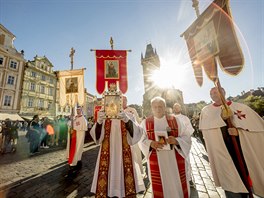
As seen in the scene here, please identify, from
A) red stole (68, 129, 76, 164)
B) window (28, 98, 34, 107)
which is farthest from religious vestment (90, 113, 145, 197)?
window (28, 98, 34, 107)

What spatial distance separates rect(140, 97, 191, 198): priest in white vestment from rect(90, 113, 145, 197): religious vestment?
17.3 inches

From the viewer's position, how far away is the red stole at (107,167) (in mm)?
2822

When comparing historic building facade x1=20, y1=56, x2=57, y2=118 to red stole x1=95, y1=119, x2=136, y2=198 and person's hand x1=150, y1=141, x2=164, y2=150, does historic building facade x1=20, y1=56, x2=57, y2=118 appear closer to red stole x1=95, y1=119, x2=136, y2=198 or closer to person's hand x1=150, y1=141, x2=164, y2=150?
red stole x1=95, y1=119, x2=136, y2=198

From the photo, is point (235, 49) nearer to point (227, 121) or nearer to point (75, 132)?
point (227, 121)

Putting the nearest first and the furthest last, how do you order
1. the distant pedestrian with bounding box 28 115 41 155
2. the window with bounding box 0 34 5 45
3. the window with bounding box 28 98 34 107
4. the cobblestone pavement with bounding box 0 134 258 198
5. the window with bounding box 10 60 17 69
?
the cobblestone pavement with bounding box 0 134 258 198
the distant pedestrian with bounding box 28 115 41 155
the window with bounding box 0 34 5 45
the window with bounding box 10 60 17 69
the window with bounding box 28 98 34 107

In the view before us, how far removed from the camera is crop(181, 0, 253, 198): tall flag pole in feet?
8.56

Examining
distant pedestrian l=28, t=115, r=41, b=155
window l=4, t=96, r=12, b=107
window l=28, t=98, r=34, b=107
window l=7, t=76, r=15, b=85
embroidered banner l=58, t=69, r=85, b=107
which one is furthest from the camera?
window l=28, t=98, r=34, b=107

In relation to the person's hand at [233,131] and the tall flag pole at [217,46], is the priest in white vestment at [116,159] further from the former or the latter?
the tall flag pole at [217,46]

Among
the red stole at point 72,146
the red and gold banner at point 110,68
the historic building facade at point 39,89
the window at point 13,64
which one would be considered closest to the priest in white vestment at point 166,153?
the red and gold banner at point 110,68

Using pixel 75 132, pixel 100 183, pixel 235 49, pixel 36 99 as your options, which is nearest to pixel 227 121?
pixel 235 49

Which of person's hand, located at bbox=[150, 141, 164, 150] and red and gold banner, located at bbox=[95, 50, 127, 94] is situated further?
red and gold banner, located at bbox=[95, 50, 127, 94]

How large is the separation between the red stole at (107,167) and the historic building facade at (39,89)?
30.3 meters

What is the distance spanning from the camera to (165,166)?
99.8 inches

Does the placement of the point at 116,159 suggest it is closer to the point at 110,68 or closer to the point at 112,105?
the point at 112,105
